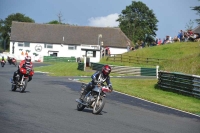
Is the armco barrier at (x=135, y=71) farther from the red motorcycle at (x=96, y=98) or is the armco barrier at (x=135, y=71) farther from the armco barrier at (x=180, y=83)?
the red motorcycle at (x=96, y=98)

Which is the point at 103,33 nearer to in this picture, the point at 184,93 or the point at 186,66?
the point at 186,66

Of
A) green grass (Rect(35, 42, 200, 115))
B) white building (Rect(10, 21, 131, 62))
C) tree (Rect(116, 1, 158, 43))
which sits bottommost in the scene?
green grass (Rect(35, 42, 200, 115))

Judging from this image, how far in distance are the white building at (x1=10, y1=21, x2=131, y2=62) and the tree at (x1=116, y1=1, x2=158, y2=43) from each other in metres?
11.0

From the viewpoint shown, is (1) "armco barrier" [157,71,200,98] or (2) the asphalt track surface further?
(1) "armco barrier" [157,71,200,98]

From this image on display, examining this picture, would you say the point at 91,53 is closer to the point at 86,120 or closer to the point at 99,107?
the point at 99,107

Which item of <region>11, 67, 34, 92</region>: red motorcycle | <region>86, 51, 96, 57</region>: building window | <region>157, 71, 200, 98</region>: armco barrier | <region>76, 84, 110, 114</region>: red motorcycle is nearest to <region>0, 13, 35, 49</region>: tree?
<region>86, 51, 96, 57</region>: building window

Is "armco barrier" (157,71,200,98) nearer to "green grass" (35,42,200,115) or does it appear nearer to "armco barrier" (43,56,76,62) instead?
"green grass" (35,42,200,115)

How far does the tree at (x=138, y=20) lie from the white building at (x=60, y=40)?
36.0 feet

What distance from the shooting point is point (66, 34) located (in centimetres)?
10544

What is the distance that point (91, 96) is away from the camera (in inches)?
626

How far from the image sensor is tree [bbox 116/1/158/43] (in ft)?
380

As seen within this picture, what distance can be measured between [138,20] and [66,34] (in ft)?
68.4

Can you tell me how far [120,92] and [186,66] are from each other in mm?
12108

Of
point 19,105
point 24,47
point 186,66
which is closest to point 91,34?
point 24,47
